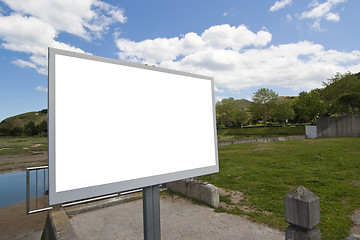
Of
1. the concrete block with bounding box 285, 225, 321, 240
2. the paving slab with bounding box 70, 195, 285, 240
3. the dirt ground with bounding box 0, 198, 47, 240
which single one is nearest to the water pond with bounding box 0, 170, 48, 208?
the dirt ground with bounding box 0, 198, 47, 240

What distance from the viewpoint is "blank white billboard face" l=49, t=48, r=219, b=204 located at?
1.78m

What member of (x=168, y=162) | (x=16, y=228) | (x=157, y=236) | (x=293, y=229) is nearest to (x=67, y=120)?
(x=168, y=162)

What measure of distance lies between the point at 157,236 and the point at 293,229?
5.09 ft

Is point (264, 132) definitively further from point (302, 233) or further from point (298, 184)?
point (302, 233)

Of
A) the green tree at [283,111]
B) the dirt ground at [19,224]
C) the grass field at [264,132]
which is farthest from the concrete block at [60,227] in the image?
the green tree at [283,111]

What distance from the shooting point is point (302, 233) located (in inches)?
77.8

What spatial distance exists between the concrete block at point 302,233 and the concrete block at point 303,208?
0.08 meters

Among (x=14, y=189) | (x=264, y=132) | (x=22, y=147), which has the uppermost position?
(x=264, y=132)

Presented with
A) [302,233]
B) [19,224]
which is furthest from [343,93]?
[19,224]

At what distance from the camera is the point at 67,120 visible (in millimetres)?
1780

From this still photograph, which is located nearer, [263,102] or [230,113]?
[263,102]

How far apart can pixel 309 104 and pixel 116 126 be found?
4809 cm

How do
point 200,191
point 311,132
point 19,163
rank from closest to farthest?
point 200,191 → point 19,163 → point 311,132

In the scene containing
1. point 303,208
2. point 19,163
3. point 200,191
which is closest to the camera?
point 303,208
